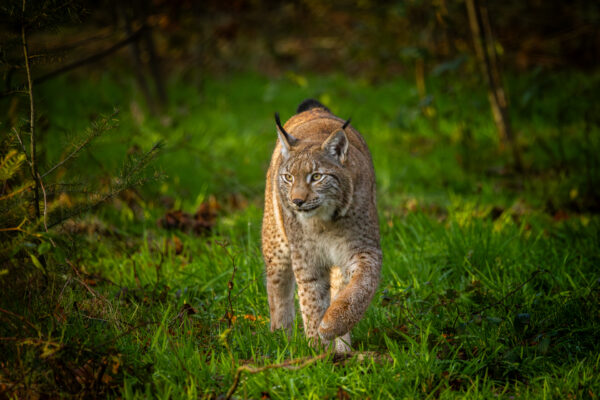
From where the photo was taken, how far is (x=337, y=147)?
3.89m

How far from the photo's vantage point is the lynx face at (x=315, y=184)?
3666 mm

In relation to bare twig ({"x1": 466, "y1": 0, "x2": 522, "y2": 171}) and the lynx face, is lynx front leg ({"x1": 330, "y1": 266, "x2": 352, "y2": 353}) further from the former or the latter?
bare twig ({"x1": 466, "y1": 0, "x2": 522, "y2": 171})

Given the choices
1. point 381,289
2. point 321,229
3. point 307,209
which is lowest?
point 381,289

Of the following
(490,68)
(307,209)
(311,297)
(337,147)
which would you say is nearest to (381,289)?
(311,297)

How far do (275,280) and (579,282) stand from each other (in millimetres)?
2149

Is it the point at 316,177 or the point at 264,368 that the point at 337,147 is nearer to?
the point at 316,177

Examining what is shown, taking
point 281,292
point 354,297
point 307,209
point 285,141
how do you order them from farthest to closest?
point 281,292 < point 285,141 < point 307,209 < point 354,297

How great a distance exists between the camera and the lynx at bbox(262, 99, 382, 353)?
145 inches

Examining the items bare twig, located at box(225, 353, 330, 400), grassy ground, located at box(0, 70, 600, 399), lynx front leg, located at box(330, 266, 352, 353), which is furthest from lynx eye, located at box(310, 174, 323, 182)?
bare twig, located at box(225, 353, 330, 400)

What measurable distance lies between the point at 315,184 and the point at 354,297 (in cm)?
75

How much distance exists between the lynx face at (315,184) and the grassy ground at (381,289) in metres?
0.68

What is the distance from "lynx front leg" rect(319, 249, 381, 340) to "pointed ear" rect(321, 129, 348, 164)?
0.66 metres

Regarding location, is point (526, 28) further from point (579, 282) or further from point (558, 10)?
point (579, 282)

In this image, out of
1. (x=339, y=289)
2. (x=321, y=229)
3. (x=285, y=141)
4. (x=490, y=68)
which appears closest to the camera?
(x=321, y=229)
